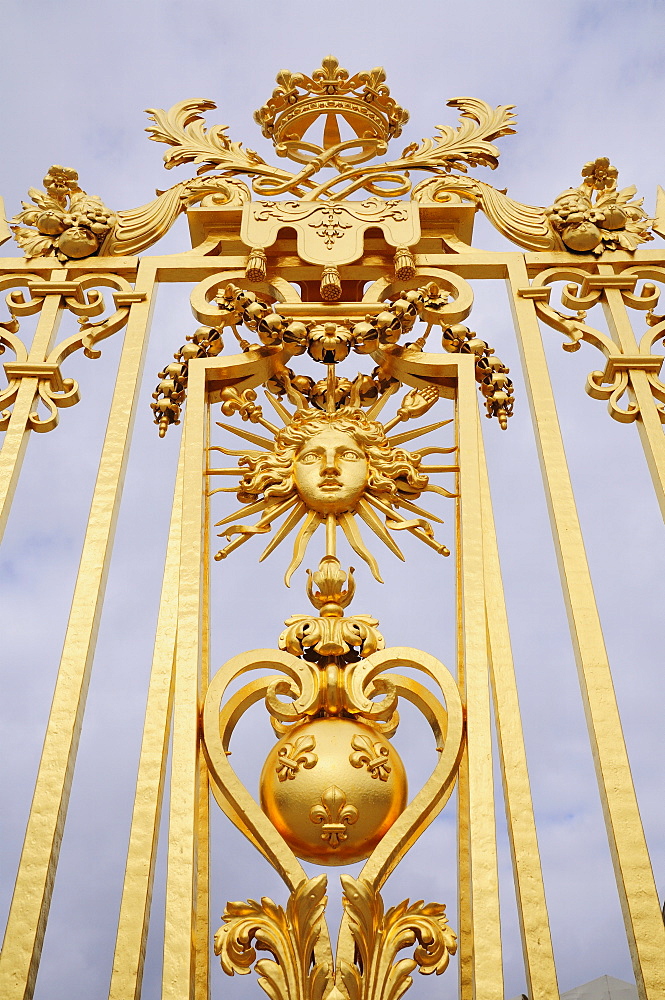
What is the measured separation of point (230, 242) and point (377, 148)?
0.67m

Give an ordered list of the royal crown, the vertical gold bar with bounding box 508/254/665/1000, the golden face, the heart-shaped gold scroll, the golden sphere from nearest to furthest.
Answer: the vertical gold bar with bounding box 508/254/665/1000
the heart-shaped gold scroll
the golden sphere
the golden face
the royal crown

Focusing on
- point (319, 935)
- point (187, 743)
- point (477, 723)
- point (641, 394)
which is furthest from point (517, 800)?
point (641, 394)

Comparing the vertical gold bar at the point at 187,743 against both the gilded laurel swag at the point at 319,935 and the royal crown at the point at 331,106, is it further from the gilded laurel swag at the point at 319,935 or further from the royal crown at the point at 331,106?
the royal crown at the point at 331,106

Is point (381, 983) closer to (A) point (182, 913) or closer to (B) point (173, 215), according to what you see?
(A) point (182, 913)

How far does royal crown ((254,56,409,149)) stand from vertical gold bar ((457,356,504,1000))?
128cm

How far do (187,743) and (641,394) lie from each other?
1.65 metres

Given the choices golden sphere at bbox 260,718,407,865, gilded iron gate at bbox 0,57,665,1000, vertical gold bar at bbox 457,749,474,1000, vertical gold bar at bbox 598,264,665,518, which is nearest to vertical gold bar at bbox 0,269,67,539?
gilded iron gate at bbox 0,57,665,1000

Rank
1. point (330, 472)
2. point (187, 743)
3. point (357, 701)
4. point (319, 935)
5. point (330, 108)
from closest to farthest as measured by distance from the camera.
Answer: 1. point (319, 935)
2. point (187, 743)
3. point (357, 701)
4. point (330, 472)
5. point (330, 108)

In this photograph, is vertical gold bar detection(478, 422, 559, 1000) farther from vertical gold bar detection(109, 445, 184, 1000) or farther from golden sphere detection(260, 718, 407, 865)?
vertical gold bar detection(109, 445, 184, 1000)

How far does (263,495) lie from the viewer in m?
3.27

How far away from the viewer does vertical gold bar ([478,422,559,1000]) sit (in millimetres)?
2414

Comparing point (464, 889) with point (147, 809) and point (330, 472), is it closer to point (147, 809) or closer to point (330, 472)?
point (147, 809)

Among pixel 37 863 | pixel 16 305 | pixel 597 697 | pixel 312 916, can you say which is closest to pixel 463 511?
pixel 597 697

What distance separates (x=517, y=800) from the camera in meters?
2.63
